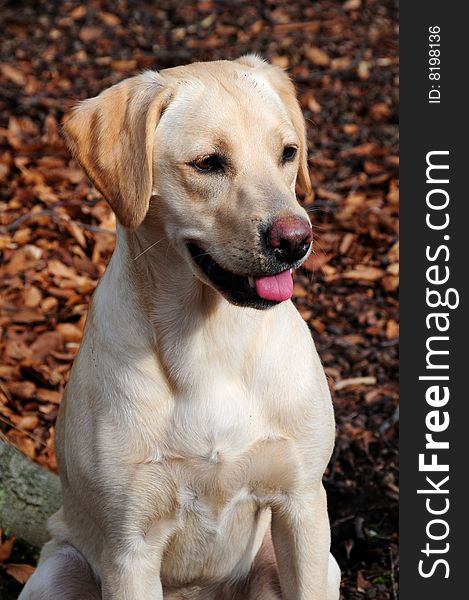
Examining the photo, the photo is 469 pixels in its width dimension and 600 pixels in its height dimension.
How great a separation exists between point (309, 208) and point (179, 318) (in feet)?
6.46

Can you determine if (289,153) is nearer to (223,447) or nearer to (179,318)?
(179,318)

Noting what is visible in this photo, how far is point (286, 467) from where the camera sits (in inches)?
124

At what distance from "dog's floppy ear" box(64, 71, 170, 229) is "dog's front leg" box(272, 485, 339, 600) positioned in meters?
1.02

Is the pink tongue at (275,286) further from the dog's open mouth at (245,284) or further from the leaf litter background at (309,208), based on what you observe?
the leaf litter background at (309,208)

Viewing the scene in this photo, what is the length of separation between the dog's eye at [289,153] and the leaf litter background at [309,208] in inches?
75.4

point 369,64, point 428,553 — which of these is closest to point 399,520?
point 428,553

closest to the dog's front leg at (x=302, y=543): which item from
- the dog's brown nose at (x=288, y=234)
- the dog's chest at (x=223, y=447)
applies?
the dog's chest at (x=223, y=447)

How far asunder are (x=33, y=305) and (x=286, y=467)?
8.59ft

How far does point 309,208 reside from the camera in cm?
502

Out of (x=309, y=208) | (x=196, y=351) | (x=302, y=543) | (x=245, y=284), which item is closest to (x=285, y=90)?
(x=245, y=284)

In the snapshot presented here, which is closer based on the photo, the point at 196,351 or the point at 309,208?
the point at 196,351

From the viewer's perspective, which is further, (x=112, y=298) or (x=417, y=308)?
(x=417, y=308)

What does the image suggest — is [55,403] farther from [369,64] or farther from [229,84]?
[369,64]

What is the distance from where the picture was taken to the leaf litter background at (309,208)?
15.5 feet
